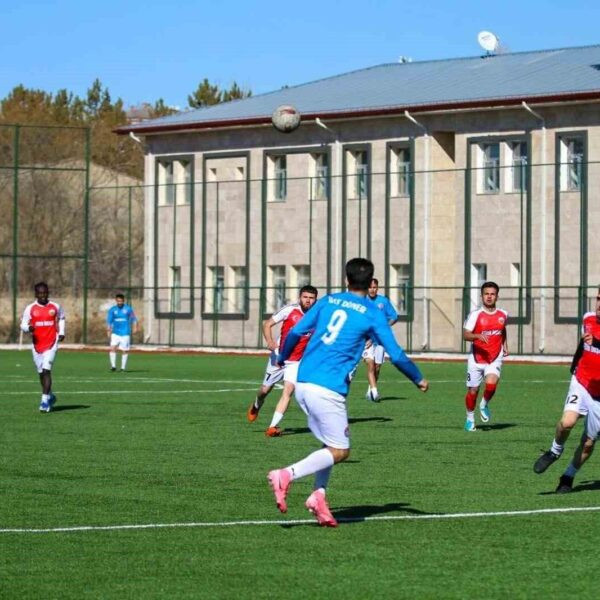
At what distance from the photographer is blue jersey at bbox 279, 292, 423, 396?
12.2 meters

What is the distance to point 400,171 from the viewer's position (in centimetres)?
5516

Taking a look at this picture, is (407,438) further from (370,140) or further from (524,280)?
(370,140)

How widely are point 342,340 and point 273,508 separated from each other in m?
2.08

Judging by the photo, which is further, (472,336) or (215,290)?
(215,290)

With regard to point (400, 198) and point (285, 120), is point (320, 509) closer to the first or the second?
point (285, 120)

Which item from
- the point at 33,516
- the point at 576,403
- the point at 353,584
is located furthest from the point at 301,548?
the point at 576,403

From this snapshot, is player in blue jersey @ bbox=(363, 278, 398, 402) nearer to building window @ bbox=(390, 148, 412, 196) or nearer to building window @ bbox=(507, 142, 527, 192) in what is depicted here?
building window @ bbox=(507, 142, 527, 192)

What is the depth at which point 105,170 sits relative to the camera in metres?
93.4

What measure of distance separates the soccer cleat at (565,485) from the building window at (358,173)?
40.2 metres

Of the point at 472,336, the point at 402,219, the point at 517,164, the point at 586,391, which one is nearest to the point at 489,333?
the point at 472,336

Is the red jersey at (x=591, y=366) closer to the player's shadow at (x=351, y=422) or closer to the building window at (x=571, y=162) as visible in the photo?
the player's shadow at (x=351, y=422)

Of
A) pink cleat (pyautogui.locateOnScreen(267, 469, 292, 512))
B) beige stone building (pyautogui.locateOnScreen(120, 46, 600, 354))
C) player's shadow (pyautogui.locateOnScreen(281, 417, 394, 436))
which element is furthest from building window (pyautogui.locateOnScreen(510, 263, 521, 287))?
pink cleat (pyautogui.locateOnScreen(267, 469, 292, 512))

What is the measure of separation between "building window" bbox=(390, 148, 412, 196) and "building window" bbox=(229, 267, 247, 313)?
696 cm

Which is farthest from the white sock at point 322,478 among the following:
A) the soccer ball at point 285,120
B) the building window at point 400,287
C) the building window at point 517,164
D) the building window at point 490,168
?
the building window at point 400,287
